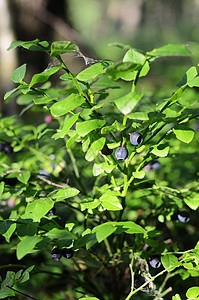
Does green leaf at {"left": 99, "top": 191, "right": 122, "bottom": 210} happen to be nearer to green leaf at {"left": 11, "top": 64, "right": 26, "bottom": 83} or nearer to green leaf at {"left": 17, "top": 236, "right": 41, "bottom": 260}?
green leaf at {"left": 17, "top": 236, "right": 41, "bottom": 260}

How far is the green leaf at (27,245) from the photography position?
0.62m

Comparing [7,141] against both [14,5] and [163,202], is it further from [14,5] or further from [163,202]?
[14,5]

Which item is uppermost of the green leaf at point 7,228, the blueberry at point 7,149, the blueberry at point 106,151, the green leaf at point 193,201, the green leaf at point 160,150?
the blueberry at point 106,151

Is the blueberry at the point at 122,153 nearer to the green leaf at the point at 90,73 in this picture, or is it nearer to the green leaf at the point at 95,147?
the green leaf at the point at 95,147

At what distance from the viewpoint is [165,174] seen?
1.44 meters

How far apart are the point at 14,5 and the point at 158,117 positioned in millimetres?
2945

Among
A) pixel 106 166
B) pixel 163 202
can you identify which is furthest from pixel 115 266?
pixel 106 166

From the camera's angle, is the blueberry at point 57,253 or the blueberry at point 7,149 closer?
the blueberry at point 57,253

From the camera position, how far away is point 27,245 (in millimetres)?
644

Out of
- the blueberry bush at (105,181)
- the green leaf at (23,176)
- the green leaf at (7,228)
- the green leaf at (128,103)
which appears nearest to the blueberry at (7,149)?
the blueberry bush at (105,181)

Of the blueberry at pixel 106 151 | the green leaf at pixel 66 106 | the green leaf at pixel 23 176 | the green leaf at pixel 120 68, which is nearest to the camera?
the green leaf at pixel 120 68

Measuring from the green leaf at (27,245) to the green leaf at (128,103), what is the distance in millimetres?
317

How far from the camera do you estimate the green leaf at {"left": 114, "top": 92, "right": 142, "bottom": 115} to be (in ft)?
1.71

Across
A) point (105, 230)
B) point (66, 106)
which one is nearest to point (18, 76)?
point (66, 106)
